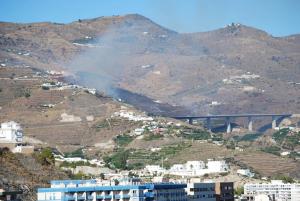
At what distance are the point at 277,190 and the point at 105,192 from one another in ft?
189

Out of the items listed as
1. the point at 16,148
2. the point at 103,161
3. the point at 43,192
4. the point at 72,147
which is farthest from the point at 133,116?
the point at 43,192

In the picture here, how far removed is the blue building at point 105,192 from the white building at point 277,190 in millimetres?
45667

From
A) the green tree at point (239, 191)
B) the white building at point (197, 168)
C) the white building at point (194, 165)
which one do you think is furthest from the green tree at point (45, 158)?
the white building at point (194, 165)

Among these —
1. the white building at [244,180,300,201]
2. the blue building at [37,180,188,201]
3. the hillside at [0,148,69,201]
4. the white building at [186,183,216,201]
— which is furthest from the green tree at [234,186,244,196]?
the blue building at [37,180,188,201]

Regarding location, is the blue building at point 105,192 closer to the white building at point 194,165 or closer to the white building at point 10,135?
the white building at point 10,135

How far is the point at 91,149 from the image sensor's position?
6304 inches

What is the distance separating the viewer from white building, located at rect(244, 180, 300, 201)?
5064 inches

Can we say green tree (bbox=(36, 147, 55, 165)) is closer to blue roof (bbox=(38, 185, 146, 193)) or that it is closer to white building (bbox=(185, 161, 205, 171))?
blue roof (bbox=(38, 185, 146, 193))

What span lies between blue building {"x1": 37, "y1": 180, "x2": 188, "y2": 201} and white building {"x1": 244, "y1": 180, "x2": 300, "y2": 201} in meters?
45.7

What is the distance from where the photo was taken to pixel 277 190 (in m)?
130

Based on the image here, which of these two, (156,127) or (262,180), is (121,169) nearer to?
(262,180)

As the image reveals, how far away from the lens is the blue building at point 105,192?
72750mm

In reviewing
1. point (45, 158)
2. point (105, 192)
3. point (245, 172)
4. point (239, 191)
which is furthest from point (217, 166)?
point (105, 192)

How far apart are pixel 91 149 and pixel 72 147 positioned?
9.23ft
